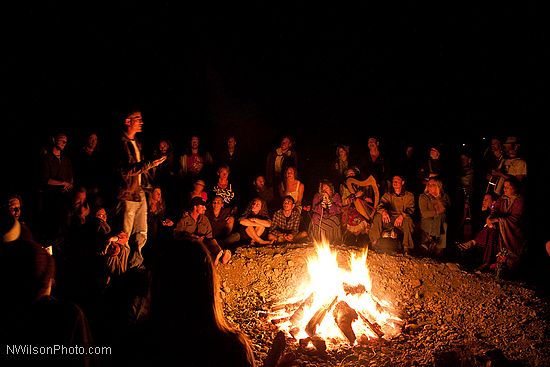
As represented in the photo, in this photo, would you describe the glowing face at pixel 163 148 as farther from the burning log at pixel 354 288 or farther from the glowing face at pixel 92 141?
the burning log at pixel 354 288

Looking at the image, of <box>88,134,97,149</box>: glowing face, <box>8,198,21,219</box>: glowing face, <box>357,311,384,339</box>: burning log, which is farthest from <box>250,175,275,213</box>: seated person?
<box>8,198,21,219</box>: glowing face

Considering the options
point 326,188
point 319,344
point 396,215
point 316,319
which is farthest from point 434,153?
point 319,344

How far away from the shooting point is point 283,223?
313 inches

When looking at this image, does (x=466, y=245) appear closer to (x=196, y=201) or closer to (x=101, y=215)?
(x=196, y=201)

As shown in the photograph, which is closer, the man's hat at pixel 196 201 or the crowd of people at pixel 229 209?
the crowd of people at pixel 229 209

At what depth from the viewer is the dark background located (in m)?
12.9

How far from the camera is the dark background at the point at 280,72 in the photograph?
12898 mm

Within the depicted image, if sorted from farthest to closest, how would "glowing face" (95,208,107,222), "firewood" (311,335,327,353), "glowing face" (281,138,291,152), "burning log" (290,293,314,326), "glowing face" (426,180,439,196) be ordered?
1. "glowing face" (281,138,291,152)
2. "glowing face" (426,180,439,196)
3. "glowing face" (95,208,107,222)
4. "burning log" (290,293,314,326)
5. "firewood" (311,335,327,353)

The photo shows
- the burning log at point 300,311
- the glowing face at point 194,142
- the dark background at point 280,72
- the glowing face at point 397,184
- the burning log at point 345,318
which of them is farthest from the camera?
the dark background at point 280,72

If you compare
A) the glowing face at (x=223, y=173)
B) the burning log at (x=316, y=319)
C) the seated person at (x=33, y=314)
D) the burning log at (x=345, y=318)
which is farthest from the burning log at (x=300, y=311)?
the glowing face at (x=223, y=173)

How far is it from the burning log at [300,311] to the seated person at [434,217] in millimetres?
3576

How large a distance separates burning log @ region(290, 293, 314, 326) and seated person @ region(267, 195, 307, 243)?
2.68m

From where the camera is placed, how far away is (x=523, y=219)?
668 cm

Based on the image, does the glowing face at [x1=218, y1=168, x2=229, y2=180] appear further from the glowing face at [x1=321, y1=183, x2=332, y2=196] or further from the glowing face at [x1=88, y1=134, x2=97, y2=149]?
the glowing face at [x1=88, y1=134, x2=97, y2=149]
